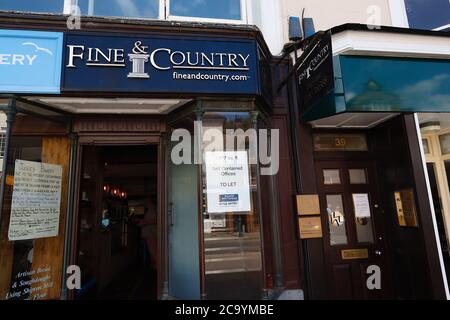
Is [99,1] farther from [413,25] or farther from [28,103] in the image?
[413,25]

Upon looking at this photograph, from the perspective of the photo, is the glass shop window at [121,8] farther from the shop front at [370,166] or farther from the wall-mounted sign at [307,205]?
the wall-mounted sign at [307,205]

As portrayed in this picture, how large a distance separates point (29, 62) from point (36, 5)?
1211 millimetres

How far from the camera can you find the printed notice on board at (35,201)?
3.66 m

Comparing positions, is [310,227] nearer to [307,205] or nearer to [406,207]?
[307,205]

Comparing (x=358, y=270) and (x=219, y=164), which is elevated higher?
(x=219, y=164)

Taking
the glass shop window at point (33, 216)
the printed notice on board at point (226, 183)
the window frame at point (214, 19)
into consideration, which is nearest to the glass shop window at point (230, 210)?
the printed notice on board at point (226, 183)

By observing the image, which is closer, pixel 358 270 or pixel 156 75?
pixel 156 75

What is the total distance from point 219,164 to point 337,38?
2483 mm

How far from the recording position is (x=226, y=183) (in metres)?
3.87

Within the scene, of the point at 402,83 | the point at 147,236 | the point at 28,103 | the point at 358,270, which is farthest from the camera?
the point at 147,236

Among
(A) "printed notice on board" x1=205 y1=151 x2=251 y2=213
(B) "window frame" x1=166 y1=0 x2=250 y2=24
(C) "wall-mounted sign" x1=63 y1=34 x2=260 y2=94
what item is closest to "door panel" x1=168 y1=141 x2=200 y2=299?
(A) "printed notice on board" x1=205 y1=151 x2=251 y2=213

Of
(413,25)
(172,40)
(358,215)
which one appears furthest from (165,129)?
(413,25)

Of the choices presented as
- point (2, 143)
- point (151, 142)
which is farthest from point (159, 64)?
point (2, 143)

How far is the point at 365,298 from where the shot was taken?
4.48 m
